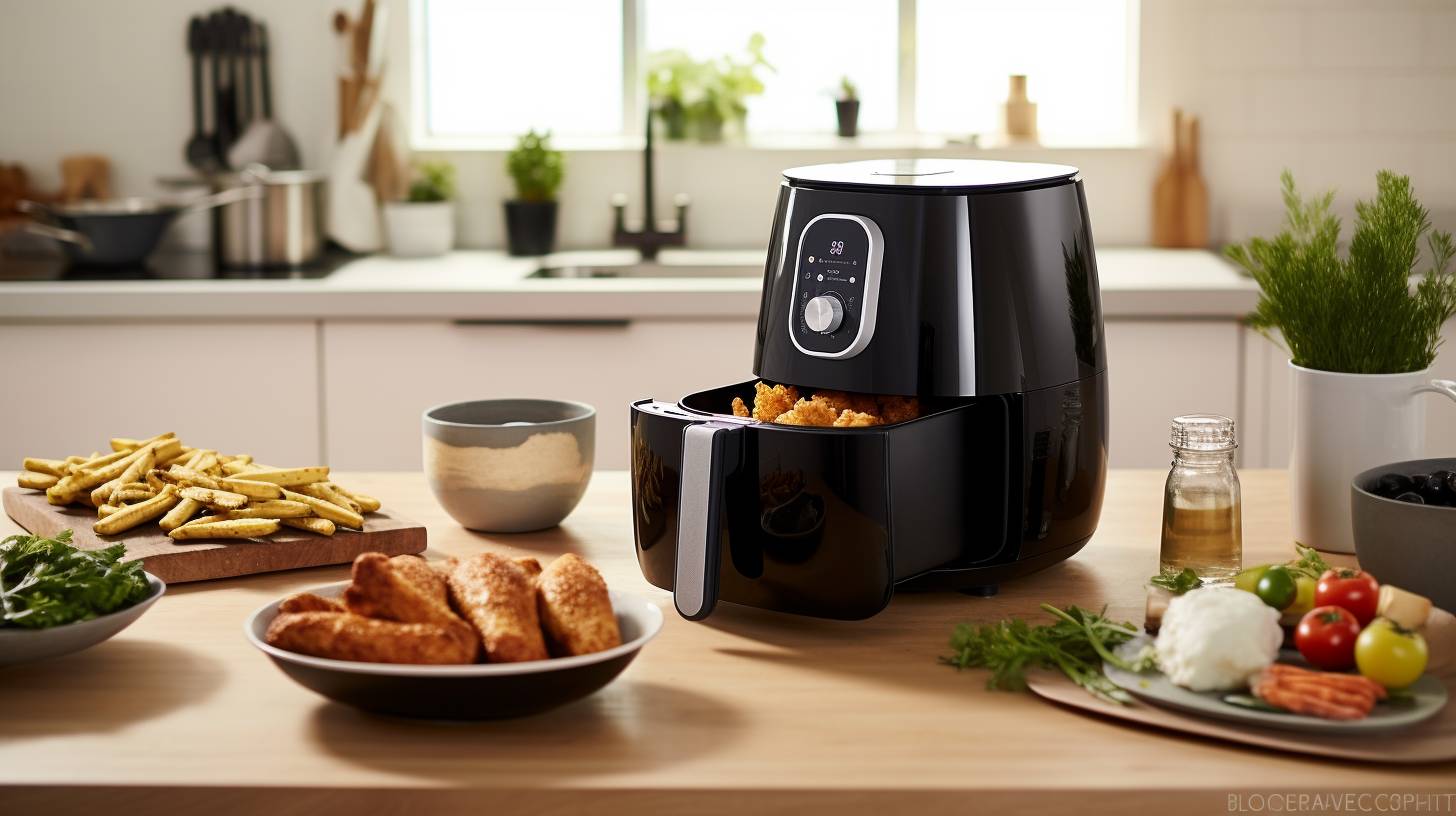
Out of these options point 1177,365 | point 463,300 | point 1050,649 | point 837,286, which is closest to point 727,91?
point 463,300

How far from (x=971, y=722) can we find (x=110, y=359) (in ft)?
6.53

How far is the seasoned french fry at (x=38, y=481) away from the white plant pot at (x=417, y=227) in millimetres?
1672

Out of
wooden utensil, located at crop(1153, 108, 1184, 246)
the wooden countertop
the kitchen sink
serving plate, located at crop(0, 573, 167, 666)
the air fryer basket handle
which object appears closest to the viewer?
the wooden countertop

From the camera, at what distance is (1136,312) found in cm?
239

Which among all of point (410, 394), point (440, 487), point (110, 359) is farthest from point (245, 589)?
point (110, 359)

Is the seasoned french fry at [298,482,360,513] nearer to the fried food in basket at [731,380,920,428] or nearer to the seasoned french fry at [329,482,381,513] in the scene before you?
the seasoned french fry at [329,482,381,513]

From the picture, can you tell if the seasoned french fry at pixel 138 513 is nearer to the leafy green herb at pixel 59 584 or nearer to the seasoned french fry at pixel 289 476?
the seasoned french fry at pixel 289 476

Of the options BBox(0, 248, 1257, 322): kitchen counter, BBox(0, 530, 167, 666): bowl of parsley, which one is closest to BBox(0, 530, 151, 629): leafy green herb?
BBox(0, 530, 167, 666): bowl of parsley

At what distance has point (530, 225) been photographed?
2947mm

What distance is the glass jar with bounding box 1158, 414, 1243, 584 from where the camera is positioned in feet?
3.47

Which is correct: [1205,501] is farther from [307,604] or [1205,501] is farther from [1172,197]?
[1172,197]

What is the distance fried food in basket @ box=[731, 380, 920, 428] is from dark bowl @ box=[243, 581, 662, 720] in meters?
0.24

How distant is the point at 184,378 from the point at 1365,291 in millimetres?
1900

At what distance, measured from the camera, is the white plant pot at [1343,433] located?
112cm
